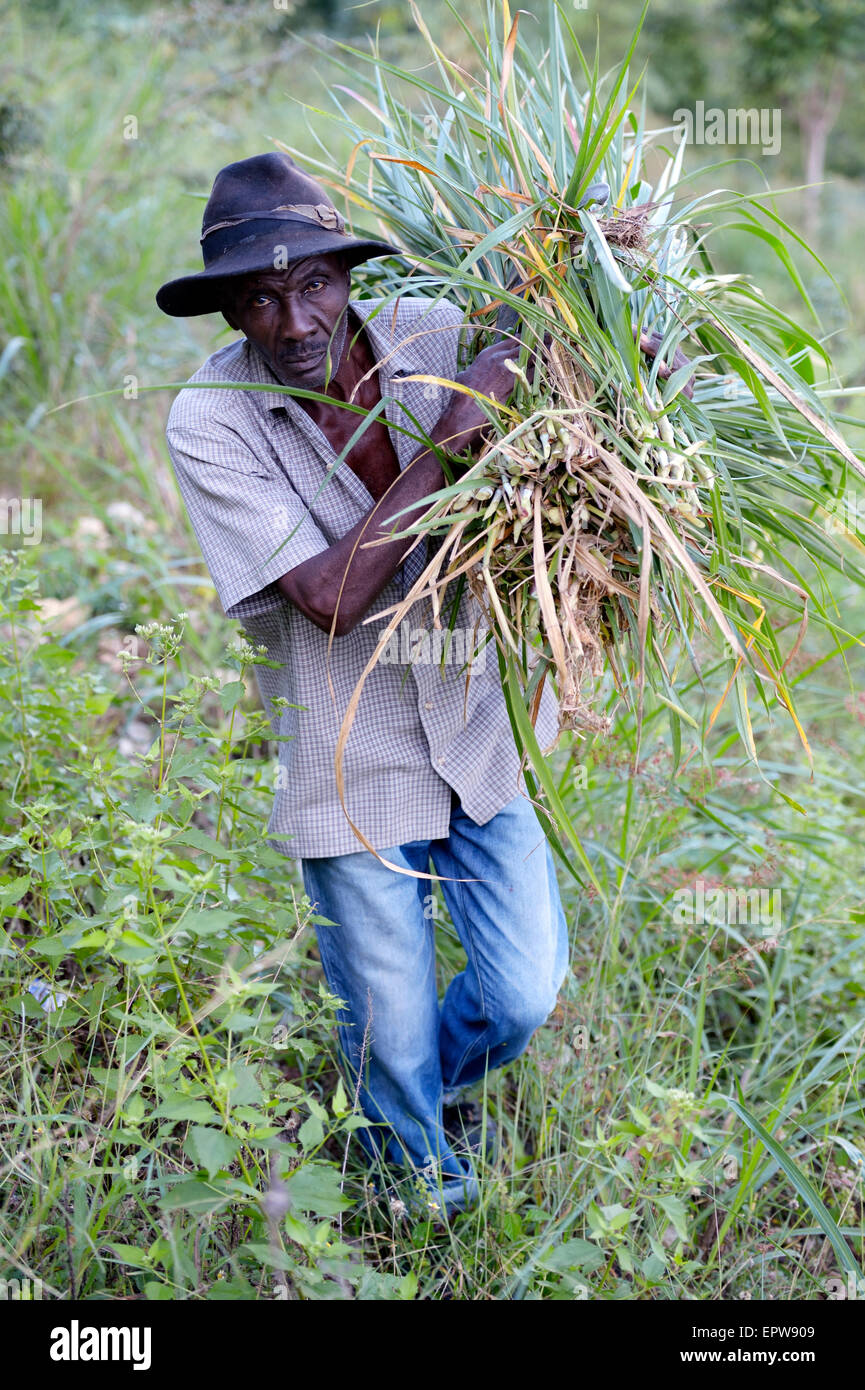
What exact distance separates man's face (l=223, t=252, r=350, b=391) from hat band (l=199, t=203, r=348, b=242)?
0.06m

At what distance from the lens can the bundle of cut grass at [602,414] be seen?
5.26ft

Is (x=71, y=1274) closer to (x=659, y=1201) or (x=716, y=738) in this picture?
(x=659, y=1201)

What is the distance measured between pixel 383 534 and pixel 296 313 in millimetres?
396

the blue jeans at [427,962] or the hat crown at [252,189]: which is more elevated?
the hat crown at [252,189]

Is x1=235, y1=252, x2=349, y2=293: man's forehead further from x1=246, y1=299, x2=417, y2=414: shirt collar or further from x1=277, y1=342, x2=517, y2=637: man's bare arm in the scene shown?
x1=277, y1=342, x2=517, y2=637: man's bare arm

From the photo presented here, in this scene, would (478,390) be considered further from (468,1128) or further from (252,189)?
(468,1128)

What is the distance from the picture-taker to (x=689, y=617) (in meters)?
1.77

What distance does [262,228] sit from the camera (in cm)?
175

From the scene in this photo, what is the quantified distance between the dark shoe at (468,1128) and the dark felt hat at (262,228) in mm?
1602

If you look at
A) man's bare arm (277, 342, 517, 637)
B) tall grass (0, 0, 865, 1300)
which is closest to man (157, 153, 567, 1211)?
man's bare arm (277, 342, 517, 637)

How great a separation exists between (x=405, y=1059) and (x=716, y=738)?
1.63 m

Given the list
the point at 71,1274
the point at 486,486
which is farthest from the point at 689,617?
the point at 71,1274

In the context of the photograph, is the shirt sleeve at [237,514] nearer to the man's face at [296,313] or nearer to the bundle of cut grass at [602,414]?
the man's face at [296,313]

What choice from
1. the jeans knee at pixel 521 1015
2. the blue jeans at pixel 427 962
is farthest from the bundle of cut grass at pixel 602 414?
the jeans knee at pixel 521 1015
